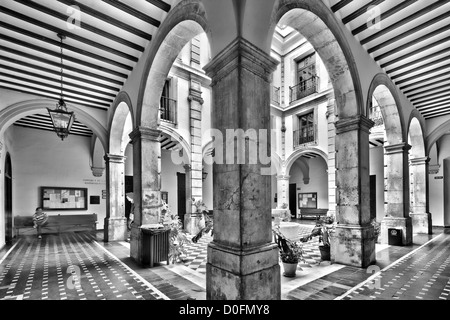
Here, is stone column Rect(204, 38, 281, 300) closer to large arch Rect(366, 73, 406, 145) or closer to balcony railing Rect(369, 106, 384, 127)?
large arch Rect(366, 73, 406, 145)

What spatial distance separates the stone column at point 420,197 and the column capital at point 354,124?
243 inches

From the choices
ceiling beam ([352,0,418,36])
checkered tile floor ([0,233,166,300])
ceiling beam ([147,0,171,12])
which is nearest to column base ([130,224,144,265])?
checkered tile floor ([0,233,166,300])

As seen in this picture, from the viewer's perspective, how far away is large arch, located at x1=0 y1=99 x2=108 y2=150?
617 cm

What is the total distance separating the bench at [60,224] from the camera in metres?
9.13

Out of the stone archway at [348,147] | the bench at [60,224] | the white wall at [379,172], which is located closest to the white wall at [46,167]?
the bench at [60,224]

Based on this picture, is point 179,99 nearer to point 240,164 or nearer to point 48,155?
point 48,155

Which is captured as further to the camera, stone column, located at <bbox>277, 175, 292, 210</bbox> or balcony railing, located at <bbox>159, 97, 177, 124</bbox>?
stone column, located at <bbox>277, 175, 292, 210</bbox>

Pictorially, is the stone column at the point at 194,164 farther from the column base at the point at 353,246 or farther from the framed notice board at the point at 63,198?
the column base at the point at 353,246

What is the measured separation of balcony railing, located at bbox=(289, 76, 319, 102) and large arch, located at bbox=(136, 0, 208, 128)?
9.36 m

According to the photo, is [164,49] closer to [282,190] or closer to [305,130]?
[305,130]

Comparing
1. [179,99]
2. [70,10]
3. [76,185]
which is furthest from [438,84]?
[76,185]

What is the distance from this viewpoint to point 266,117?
9.43 feet

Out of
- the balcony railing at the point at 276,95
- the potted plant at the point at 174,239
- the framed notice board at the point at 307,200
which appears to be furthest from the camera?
the framed notice board at the point at 307,200
